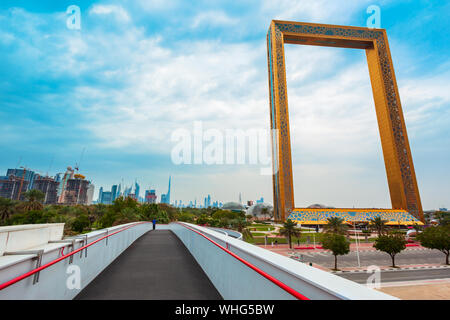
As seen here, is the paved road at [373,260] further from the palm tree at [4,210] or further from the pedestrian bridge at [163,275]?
the palm tree at [4,210]

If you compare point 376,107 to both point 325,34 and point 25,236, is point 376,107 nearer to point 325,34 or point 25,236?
point 325,34

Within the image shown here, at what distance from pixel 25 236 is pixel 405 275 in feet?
108

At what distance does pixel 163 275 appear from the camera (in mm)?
5094

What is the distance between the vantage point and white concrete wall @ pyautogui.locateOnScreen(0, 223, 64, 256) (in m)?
3.01

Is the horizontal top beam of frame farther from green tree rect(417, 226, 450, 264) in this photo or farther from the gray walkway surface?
the gray walkway surface

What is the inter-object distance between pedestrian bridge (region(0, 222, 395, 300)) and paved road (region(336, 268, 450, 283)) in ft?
75.8

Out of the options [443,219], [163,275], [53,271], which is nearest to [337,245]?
[163,275]

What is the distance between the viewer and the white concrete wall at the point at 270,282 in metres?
1.45

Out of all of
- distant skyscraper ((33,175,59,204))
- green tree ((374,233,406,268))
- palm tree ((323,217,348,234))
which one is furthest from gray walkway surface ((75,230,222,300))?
distant skyscraper ((33,175,59,204))

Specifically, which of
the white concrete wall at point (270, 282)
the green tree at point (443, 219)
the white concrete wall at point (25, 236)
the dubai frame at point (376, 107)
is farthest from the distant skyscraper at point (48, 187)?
the green tree at point (443, 219)

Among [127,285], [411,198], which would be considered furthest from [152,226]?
[411,198]

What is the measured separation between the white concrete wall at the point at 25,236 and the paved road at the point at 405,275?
2568 centimetres

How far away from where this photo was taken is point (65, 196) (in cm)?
18900
